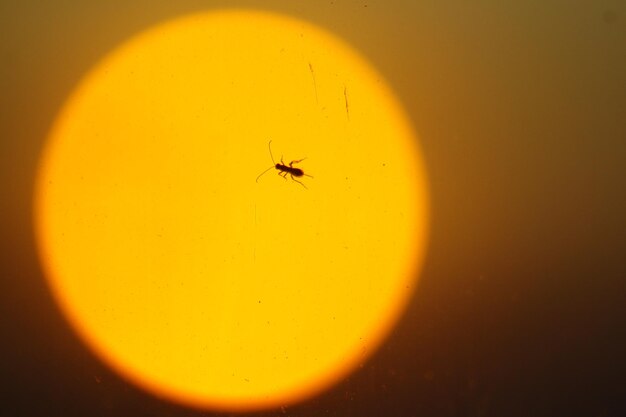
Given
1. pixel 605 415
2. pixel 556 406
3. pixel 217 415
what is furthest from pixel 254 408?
pixel 605 415

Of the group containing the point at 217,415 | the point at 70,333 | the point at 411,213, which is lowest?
the point at 217,415

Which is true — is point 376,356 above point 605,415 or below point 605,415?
above

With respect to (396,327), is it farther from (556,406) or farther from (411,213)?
(556,406)

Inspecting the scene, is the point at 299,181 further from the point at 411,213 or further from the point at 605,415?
the point at 605,415

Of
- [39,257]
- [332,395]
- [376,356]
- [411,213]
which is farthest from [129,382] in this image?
[411,213]

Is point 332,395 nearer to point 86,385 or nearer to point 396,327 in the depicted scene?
point 396,327

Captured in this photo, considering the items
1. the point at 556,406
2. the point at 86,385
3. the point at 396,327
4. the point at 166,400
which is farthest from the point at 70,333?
the point at 556,406

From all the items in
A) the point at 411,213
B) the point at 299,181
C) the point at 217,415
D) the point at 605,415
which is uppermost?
the point at 299,181

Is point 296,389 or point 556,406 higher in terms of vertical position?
point 296,389
